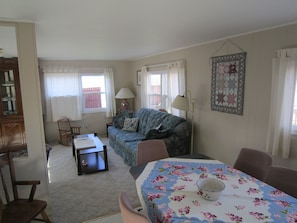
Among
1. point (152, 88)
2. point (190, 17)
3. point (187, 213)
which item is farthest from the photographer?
point (152, 88)

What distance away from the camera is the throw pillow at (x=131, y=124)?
4.90 meters

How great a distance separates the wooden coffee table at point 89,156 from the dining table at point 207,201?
198 centimetres

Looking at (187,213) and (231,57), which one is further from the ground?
(231,57)

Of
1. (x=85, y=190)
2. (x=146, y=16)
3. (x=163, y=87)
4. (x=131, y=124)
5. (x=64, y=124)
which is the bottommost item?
(x=85, y=190)

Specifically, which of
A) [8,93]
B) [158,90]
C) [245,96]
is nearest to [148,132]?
[245,96]

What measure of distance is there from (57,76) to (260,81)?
4.82m

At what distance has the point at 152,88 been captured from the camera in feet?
17.9

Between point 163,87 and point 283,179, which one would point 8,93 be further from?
point 283,179

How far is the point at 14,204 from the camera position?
2.09m

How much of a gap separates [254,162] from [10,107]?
3.23 m

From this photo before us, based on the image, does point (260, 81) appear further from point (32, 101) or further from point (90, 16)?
point (32, 101)

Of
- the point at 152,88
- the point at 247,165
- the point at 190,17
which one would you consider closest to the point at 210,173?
the point at 247,165

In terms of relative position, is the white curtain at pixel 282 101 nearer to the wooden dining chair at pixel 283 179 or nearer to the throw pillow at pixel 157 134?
the wooden dining chair at pixel 283 179

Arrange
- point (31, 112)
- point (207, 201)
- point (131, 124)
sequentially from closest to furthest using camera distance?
1. point (207, 201)
2. point (31, 112)
3. point (131, 124)
